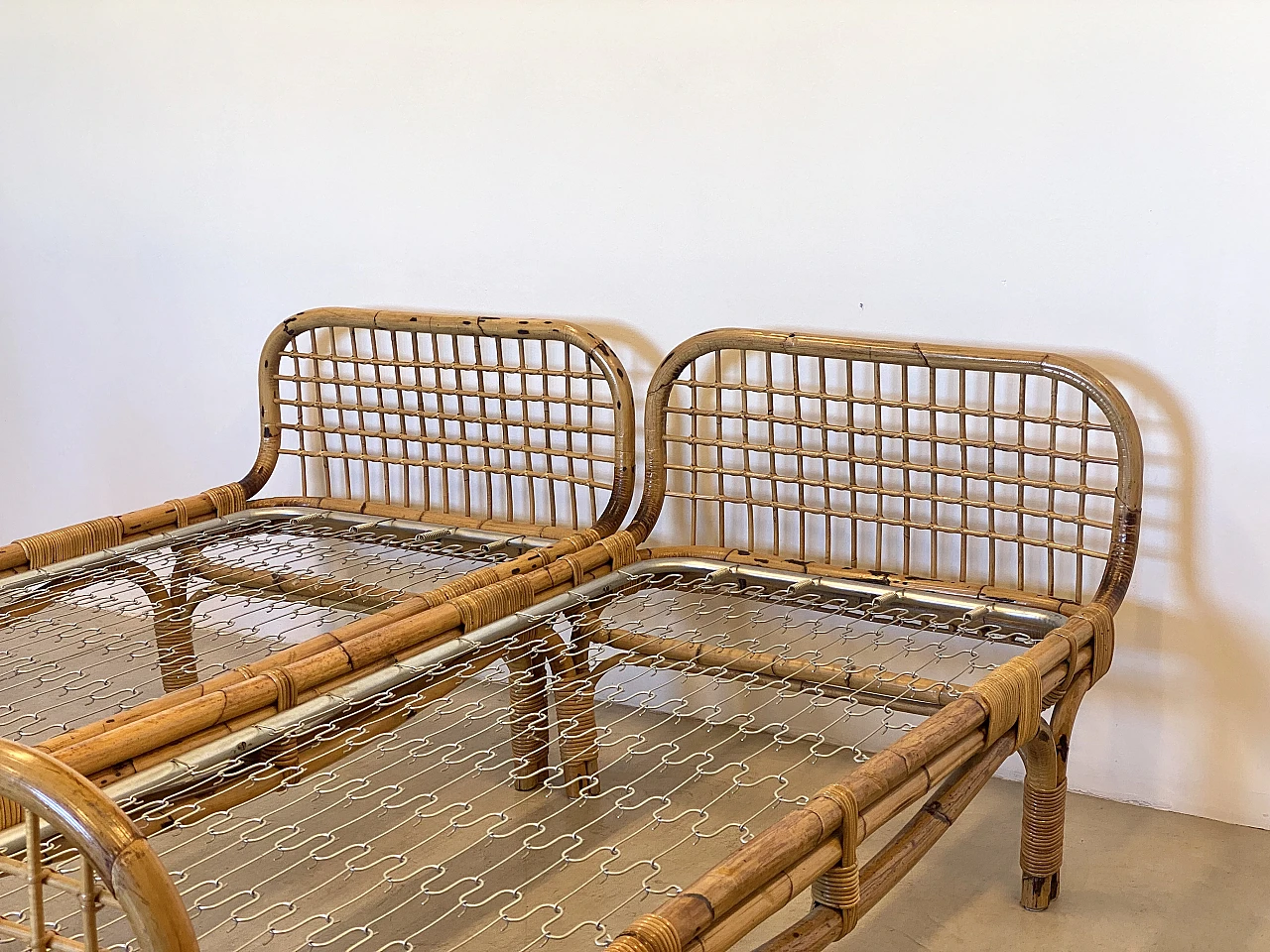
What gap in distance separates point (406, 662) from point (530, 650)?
0.20m

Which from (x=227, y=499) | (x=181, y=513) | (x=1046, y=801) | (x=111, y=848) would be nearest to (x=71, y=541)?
(x=181, y=513)

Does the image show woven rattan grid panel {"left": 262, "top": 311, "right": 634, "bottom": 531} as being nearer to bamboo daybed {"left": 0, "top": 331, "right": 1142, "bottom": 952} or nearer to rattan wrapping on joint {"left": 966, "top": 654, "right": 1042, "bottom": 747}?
bamboo daybed {"left": 0, "top": 331, "right": 1142, "bottom": 952}

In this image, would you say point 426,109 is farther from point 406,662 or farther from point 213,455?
point 406,662

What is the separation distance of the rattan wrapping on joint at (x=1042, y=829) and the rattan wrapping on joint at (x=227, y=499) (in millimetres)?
1433

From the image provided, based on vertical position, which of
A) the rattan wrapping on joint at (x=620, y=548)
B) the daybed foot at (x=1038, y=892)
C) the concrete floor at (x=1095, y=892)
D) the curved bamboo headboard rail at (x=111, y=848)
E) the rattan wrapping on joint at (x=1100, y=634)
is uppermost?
the curved bamboo headboard rail at (x=111, y=848)

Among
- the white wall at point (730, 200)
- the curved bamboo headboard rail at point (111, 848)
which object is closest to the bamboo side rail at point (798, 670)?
the white wall at point (730, 200)

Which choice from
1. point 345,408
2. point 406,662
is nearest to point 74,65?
point 345,408

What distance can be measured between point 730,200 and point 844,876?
3.93ft

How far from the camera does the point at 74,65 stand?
2.85 meters

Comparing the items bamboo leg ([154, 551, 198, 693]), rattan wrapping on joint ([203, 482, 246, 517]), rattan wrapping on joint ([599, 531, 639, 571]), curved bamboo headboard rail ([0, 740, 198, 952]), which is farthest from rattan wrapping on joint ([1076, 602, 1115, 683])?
rattan wrapping on joint ([203, 482, 246, 517])

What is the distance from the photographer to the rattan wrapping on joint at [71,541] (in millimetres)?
2064

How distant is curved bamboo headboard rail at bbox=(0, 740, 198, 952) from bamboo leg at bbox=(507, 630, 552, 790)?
0.76 meters

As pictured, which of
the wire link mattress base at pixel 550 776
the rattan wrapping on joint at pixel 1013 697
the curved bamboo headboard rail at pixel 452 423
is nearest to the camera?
the rattan wrapping on joint at pixel 1013 697

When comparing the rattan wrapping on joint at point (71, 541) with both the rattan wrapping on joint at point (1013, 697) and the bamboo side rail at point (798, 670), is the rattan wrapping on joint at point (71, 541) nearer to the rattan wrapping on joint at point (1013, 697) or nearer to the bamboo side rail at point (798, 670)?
the bamboo side rail at point (798, 670)
